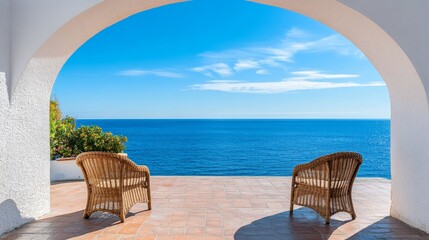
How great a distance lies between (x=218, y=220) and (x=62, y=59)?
2908mm

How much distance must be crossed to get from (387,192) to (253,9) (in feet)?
59.0

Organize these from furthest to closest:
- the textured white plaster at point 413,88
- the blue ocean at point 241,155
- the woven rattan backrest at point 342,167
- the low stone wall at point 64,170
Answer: the blue ocean at point 241,155, the low stone wall at point 64,170, the woven rattan backrest at point 342,167, the textured white plaster at point 413,88

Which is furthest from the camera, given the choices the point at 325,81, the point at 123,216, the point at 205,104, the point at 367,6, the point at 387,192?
the point at 325,81

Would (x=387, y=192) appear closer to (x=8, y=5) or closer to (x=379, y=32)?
(x=379, y=32)

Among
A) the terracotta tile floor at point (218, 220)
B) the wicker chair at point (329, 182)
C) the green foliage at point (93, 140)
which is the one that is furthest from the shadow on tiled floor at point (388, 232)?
the green foliage at point (93, 140)

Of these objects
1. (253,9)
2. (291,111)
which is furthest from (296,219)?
(291,111)

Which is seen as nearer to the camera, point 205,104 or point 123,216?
point 123,216

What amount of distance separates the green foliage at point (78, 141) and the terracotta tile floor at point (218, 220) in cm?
182

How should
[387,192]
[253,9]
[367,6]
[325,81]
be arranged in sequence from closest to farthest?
[367,6] < [387,192] < [253,9] < [325,81]

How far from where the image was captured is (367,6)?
12.5ft

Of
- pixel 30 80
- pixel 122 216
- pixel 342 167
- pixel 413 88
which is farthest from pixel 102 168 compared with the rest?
pixel 413 88

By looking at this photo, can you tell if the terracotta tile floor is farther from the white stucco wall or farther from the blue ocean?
the blue ocean

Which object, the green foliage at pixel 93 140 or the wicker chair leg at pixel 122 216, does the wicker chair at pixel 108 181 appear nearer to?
the wicker chair leg at pixel 122 216

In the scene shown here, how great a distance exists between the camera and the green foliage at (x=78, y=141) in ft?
25.0
